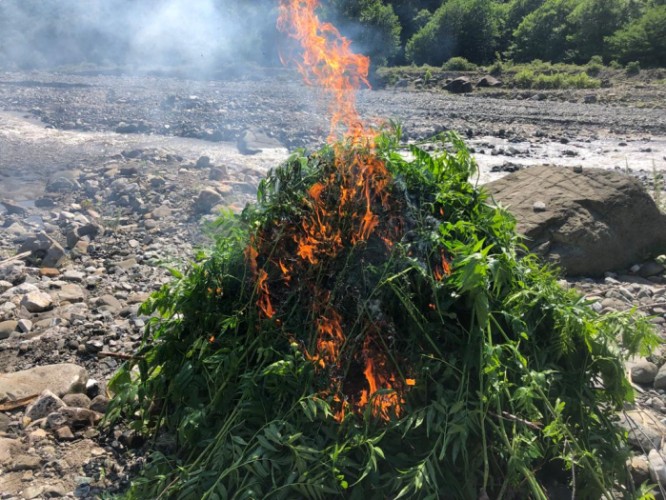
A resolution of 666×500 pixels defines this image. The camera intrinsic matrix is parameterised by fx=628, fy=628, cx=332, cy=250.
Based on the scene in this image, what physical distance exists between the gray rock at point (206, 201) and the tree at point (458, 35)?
91.6 ft

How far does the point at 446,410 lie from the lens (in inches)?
96.5

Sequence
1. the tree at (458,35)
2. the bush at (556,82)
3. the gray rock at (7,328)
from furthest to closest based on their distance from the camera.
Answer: the tree at (458,35), the bush at (556,82), the gray rock at (7,328)

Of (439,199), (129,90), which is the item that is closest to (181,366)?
(439,199)

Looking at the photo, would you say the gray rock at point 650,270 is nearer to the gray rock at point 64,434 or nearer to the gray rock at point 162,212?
the gray rock at point 64,434

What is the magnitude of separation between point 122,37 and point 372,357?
95.8 ft

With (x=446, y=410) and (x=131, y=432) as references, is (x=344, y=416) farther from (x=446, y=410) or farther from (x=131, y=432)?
(x=131, y=432)

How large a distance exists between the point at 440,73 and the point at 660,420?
24.2 metres

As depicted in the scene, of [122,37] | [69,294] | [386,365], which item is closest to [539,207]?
[386,365]

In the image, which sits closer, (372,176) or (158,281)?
(372,176)

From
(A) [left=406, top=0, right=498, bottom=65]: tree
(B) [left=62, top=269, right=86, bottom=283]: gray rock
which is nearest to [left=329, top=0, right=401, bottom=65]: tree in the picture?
(A) [left=406, top=0, right=498, bottom=65]: tree

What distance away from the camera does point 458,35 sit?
36.0m

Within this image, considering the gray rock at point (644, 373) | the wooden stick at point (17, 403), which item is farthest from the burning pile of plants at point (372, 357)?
the gray rock at point (644, 373)

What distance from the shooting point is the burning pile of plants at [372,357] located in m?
2.41

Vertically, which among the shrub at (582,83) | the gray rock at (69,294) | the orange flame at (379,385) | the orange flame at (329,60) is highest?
the orange flame at (329,60)
